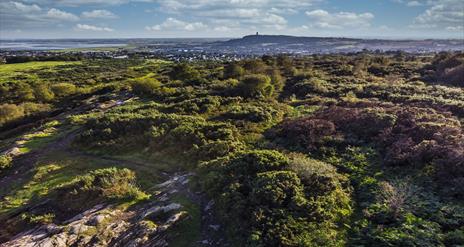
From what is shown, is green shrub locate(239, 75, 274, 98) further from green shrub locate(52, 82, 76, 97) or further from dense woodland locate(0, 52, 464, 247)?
green shrub locate(52, 82, 76, 97)

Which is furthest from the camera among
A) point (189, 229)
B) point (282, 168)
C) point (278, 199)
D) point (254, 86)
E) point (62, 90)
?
point (62, 90)

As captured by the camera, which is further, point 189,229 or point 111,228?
point 111,228

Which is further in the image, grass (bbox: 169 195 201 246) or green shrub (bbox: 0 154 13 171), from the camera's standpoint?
green shrub (bbox: 0 154 13 171)

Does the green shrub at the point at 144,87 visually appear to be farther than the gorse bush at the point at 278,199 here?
Yes

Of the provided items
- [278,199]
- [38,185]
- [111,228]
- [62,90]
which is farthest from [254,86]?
[62,90]

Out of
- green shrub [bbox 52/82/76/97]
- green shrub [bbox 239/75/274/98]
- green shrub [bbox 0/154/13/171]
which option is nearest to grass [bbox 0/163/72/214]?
green shrub [bbox 0/154/13/171]

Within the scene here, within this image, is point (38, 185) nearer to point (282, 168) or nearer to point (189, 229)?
point (189, 229)

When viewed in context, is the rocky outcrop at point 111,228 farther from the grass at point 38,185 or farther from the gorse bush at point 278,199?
the grass at point 38,185

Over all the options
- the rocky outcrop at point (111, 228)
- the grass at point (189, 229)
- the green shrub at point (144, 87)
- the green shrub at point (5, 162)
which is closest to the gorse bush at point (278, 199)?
the grass at point (189, 229)

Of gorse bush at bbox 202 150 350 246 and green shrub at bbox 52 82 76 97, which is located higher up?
gorse bush at bbox 202 150 350 246

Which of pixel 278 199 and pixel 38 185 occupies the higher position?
pixel 278 199

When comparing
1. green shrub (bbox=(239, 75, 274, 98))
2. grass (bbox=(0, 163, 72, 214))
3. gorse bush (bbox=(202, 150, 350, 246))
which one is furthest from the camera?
green shrub (bbox=(239, 75, 274, 98))

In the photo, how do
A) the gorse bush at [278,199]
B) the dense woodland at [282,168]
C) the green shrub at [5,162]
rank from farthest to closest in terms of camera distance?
the green shrub at [5,162] → the dense woodland at [282,168] → the gorse bush at [278,199]

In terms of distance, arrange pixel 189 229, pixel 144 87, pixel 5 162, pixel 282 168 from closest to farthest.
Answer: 1. pixel 189 229
2. pixel 282 168
3. pixel 5 162
4. pixel 144 87
